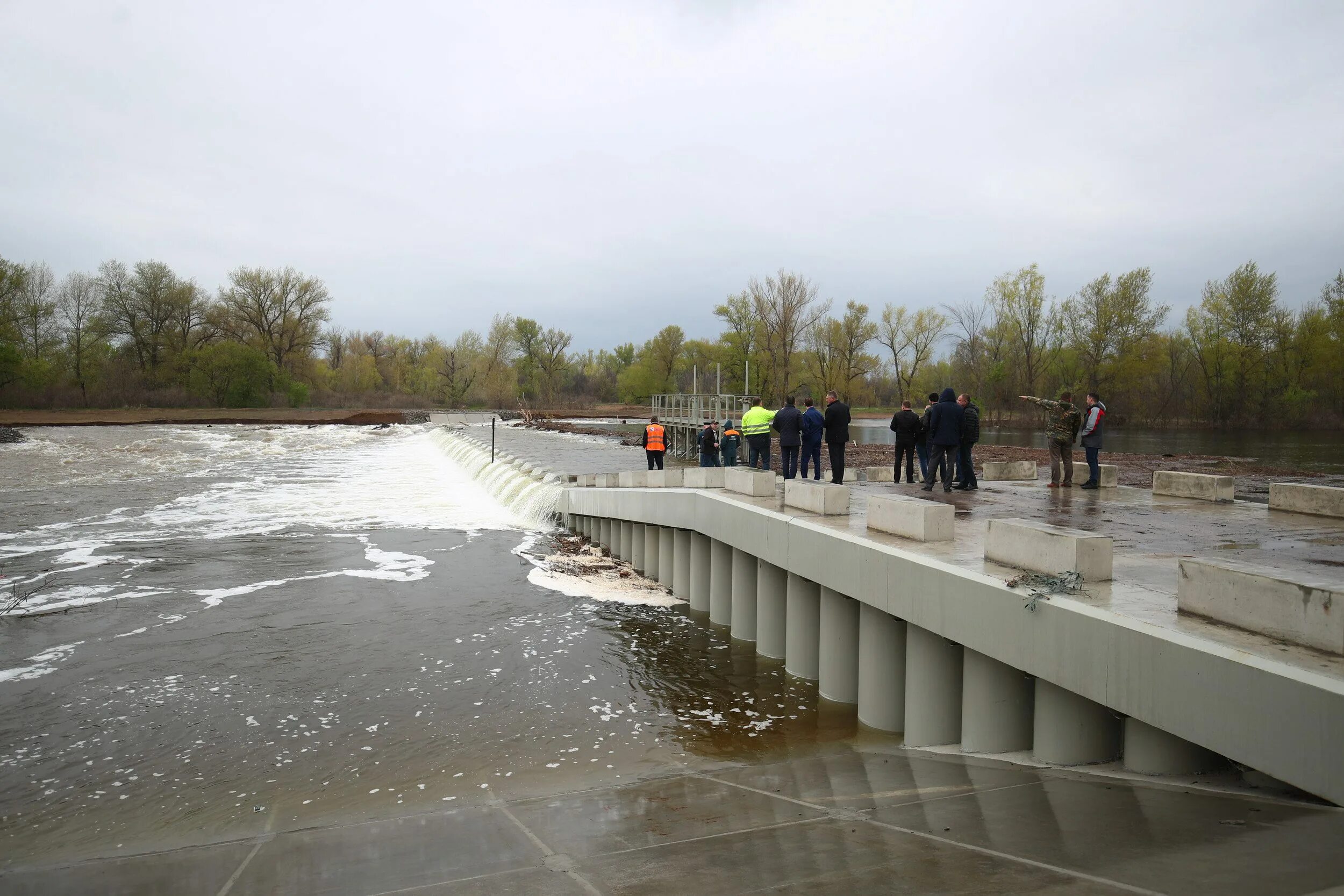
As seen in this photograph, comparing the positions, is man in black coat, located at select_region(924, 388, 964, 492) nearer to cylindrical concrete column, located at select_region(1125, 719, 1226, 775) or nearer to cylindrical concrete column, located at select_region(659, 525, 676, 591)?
cylindrical concrete column, located at select_region(659, 525, 676, 591)

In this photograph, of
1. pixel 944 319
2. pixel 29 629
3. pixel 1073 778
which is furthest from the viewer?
pixel 944 319

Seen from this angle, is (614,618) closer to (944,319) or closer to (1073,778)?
(1073,778)

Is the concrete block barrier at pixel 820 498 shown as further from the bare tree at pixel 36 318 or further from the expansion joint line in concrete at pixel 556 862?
the bare tree at pixel 36 318

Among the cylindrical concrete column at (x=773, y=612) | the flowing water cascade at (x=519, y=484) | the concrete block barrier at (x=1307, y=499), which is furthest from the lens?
the flowing water cascade at (x=519, y=484)

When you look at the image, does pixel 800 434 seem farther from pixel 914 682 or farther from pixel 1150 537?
pixel 914 682

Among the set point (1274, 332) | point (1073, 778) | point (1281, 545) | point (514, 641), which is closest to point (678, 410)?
point (514, 641)

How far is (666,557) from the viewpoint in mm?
16641

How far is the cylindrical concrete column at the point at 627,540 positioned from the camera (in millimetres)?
18578

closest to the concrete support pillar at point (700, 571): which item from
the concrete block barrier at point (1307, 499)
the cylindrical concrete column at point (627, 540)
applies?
the cylindrical concrete column at point (627, 540)

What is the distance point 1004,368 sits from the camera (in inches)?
3034

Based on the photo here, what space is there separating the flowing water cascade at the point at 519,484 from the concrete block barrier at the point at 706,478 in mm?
8351

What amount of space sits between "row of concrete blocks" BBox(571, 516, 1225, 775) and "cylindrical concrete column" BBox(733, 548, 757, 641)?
1cm

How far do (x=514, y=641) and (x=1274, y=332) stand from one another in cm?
6924

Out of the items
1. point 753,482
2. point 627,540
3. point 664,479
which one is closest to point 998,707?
point 753,482
